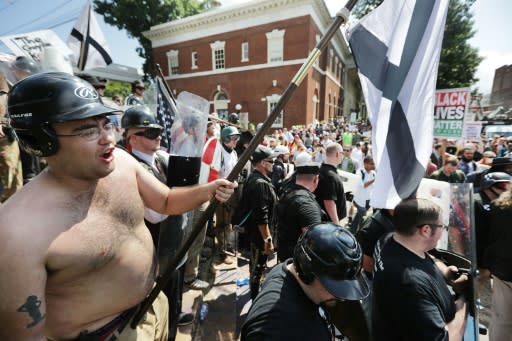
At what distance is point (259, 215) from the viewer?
11.4 feet

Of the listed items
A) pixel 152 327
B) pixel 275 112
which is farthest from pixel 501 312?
pixel 152 327

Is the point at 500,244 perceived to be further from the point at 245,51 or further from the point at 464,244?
the point at 245,51

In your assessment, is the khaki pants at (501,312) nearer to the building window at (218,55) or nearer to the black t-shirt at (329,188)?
the black t-shirt at (329,188)

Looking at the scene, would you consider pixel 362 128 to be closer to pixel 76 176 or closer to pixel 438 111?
pixel 438 111

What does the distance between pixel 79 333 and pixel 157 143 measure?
6.06 feet

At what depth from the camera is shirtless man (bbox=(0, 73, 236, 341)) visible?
1061 millimetres

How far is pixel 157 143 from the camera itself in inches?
110

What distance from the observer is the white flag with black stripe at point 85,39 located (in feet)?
17.3

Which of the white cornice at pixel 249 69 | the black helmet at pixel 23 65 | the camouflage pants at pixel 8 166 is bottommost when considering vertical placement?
the camouflage pants at pixel 8 166

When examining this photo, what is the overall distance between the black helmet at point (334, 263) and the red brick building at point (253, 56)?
68.7ft

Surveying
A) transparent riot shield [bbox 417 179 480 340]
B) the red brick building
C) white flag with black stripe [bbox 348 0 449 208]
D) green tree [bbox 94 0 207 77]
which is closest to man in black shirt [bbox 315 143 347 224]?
transparent riot shield [bbox 417 179 480 340]

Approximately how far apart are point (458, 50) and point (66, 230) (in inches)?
1272

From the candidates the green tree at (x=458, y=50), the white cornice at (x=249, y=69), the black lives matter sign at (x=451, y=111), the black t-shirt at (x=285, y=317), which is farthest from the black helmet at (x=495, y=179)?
→ the green tree at (x=458, y=50)

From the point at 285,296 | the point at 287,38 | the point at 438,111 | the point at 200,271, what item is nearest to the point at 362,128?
the point at 287,38
